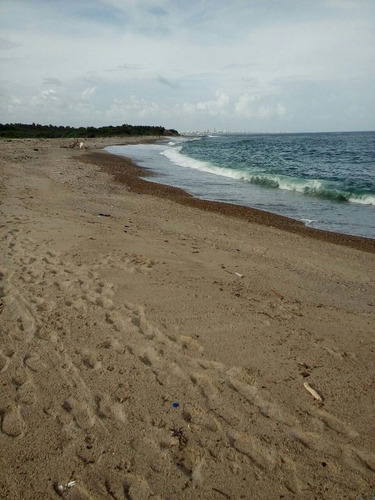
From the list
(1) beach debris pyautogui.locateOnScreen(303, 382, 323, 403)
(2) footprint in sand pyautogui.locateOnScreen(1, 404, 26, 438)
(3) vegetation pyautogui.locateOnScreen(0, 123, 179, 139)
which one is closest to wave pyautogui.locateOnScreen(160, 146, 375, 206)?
(1) beach debris pyautogui.locateOnScreen(303, 382, 323, 403)

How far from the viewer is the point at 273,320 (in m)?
4.11

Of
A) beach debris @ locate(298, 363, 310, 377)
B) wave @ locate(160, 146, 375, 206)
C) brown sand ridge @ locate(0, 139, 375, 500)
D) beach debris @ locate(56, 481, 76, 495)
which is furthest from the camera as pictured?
wave @ locate(160, 146, 375, 206)

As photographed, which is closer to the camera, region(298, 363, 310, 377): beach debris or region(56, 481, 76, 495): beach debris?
region(56, 481, 76, 495): beach debris

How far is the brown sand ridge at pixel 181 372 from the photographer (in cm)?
222

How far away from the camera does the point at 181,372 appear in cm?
314

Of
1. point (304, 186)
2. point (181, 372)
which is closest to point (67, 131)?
point (304, 186)

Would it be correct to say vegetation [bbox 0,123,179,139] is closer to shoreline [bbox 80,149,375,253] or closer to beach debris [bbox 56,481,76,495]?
shoreline [bbox 80,149,375,253]

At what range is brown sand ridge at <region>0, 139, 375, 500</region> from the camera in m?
2.22

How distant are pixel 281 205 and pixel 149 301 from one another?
9.07 meters

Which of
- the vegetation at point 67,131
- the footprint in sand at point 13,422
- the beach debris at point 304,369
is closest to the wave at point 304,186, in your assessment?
the beach debris at point 304,369

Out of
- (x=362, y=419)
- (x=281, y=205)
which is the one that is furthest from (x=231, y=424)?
(x=281, y=205)

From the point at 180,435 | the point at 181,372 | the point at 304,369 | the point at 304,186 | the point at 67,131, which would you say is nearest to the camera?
the point at 180,435

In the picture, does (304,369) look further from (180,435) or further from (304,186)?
(304,186)

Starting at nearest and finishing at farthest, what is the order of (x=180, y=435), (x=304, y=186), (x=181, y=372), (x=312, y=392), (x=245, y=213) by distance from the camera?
(x=180, y=435) → (x=312, y=392) → (x=181, y=372) → (x=245, y=213) → (x=304, y=186)
